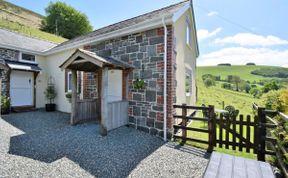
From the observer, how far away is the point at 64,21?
40.3 metres

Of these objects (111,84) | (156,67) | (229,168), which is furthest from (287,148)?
(111,84)

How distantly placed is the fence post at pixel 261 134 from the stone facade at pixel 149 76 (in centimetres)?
270

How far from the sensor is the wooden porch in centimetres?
596

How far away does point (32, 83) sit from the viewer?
38.5 ft

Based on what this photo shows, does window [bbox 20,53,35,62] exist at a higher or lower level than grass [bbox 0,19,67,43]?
lower


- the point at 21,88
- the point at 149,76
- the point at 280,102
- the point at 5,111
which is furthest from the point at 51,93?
the point at 280,102

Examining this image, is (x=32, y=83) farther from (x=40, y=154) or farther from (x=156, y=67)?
(x=156, y=67)

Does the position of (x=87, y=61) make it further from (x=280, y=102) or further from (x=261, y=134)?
(x=280, y=102)

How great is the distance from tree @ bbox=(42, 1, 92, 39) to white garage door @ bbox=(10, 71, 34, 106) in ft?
106

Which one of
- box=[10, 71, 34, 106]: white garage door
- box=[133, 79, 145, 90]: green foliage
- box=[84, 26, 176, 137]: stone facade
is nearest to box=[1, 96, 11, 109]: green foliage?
box=[10, 71, 34, 106]: white garage door

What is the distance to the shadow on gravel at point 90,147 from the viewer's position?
13.4 ft

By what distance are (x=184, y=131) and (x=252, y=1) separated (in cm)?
843

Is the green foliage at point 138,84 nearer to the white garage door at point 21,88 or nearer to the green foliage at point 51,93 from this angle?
the green foliage at point 51,93

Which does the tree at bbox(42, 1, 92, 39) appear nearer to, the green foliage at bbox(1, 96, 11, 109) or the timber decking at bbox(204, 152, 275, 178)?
the green foliage at bbox(1, 96, 11, 109)
